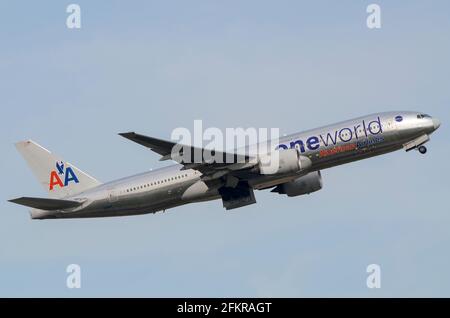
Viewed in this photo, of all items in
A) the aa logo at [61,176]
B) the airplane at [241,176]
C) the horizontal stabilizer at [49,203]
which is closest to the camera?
the airplane at [241,176]

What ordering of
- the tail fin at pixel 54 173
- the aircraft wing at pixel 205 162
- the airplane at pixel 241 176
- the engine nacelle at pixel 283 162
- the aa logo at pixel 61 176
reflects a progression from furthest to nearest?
the aa logo at pixel 61 176
the tail fin at pixel 54 173
the airplane at pixel 241 176
the engine nacelle at pixel 283 162
the aircraft wing at pixel 205 162

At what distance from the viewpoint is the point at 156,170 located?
66.4 metres

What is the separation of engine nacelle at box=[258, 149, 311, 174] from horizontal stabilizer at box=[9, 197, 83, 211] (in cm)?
1276

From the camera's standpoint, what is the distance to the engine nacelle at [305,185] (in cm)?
6888

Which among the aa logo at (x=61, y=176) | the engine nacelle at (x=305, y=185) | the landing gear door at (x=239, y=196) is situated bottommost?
the landing gear door at (x=239, y=196)

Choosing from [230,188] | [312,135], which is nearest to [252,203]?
[230,188]

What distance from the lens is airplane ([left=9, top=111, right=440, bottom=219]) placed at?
207 feet

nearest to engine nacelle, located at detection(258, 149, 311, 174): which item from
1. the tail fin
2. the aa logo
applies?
the tail fin

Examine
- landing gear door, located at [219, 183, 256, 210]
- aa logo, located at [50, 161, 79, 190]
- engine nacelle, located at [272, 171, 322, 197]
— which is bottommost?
landing gear door, located at [219, 183, 256, 210]

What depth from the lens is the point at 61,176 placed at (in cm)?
6981

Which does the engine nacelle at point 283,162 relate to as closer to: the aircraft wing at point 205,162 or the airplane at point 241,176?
the airplane at point 241,176

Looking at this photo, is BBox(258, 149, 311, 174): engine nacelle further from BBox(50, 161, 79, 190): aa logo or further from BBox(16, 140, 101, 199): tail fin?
BBox(50, 161, 79, 190): aa logo

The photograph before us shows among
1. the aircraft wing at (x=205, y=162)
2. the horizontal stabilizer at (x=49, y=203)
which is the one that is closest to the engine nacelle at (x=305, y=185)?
the aircraft wing at (x=205, y=162)

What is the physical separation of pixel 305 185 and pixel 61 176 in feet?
55.4
